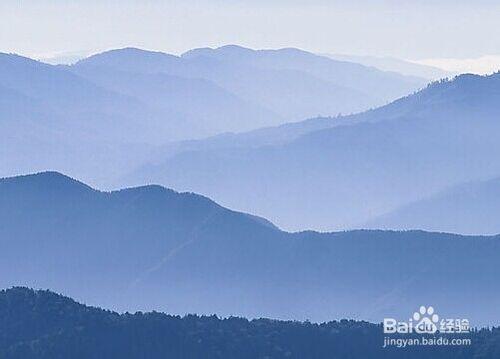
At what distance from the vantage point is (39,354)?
19838 cm

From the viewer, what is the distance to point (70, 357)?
199750mm

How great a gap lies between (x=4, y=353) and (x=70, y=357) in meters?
6.74

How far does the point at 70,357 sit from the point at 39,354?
336 cm

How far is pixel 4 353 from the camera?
19900 centimetres

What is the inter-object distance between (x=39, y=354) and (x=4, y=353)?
146 inches
